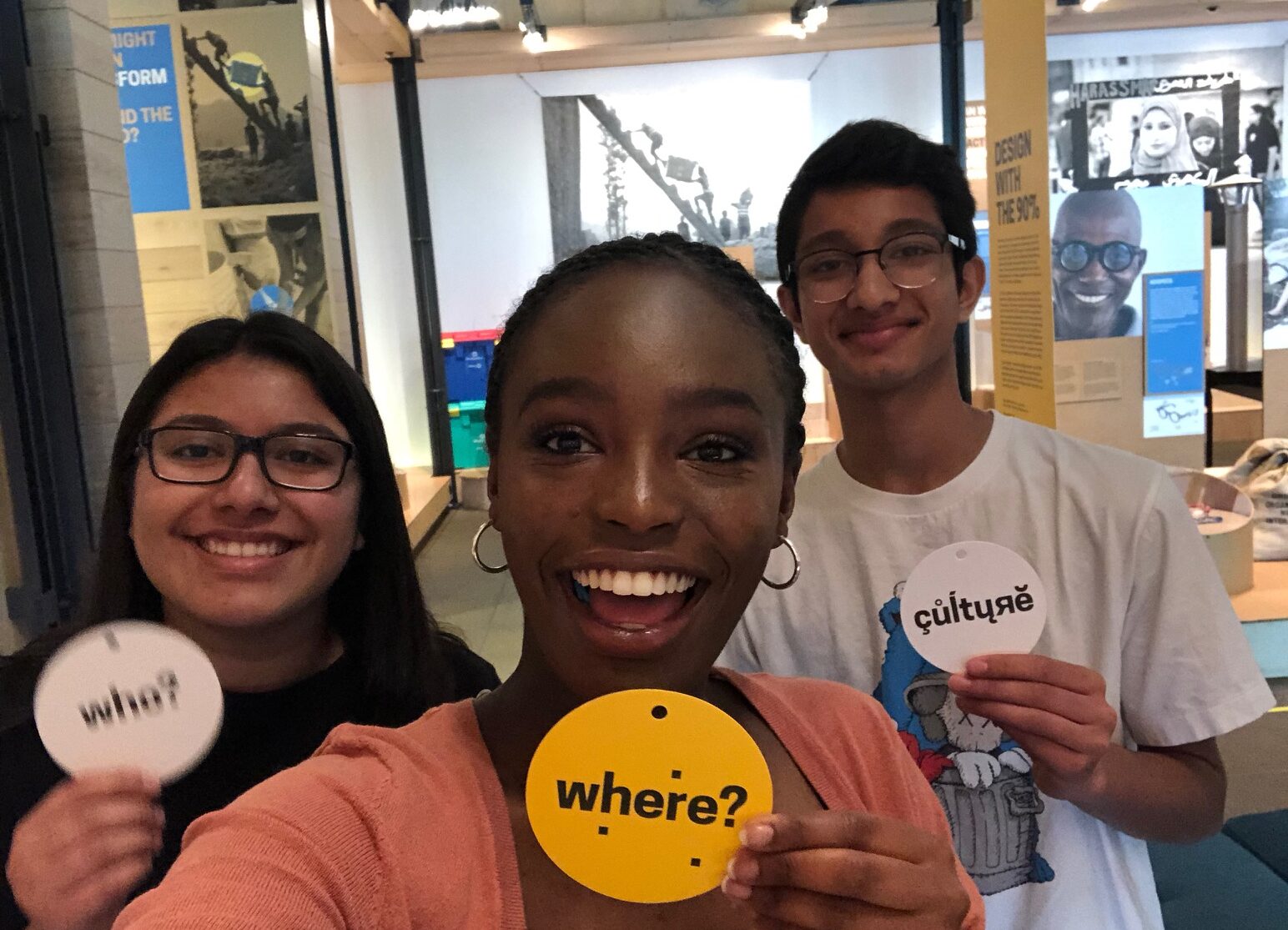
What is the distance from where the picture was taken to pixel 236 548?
1208mm

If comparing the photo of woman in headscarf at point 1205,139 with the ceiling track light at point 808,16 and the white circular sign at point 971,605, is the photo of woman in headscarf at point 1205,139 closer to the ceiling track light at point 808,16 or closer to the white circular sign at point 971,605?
the ceiling track light at point 808,16

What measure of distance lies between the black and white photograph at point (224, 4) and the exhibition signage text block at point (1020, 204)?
309 cm

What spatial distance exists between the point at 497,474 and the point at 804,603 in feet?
2.31

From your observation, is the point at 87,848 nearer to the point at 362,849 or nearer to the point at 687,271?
the point at 362,849

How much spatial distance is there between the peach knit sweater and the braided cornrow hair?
272 millimetres

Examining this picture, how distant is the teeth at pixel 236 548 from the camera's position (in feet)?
3.96

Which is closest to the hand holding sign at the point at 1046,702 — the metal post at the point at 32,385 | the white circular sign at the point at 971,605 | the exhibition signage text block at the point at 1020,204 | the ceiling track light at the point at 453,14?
the white circular sign at the point at 971,605

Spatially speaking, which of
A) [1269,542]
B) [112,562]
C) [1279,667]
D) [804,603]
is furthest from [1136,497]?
[1269,542]

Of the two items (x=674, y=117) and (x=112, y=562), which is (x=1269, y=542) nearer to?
(x=112, y=562)

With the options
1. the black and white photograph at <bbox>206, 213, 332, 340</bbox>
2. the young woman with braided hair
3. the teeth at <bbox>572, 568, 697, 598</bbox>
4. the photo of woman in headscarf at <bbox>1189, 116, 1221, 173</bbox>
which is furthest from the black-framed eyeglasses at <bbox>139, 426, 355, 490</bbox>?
the photo of woman in headscarf at <bbox>1189, 116, 1221, 173</bbox>

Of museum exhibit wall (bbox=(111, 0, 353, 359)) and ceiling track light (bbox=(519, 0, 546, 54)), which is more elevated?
ceiling track light (bbox=(519, 0, 546, 54))

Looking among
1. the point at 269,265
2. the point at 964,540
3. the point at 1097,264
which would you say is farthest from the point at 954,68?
the point at 964,540

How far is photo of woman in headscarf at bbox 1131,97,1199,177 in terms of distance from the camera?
7.00 meters

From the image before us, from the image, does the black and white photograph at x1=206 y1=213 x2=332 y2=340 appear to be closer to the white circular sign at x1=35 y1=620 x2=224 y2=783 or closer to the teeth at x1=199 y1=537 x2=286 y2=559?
the teeth at x1=199 y1=537 x2=286 y2=559
